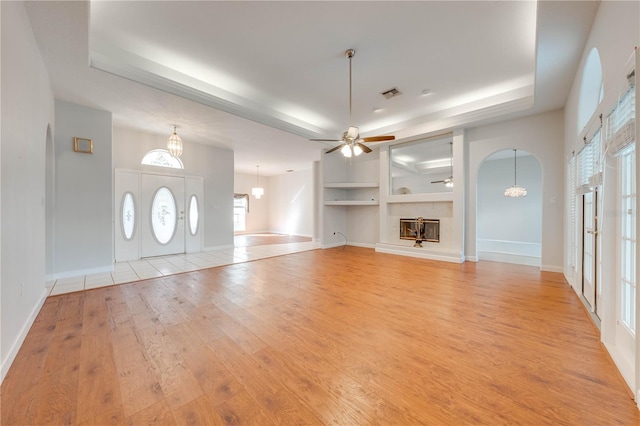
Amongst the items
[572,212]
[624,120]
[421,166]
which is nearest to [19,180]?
[624,120]

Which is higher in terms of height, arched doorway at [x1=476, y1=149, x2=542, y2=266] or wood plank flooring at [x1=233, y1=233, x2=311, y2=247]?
arched doorway at [x1=476, y1=149, x2=542, y2=266]

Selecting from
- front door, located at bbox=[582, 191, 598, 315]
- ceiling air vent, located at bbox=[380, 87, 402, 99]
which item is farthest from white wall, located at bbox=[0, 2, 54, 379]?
front door, located at bbox=[582, 191, 598, 315]

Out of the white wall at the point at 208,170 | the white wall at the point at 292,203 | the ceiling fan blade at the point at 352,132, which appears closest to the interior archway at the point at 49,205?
the white wall at the point at 208,170

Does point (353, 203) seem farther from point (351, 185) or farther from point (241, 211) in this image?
point (241, 211)

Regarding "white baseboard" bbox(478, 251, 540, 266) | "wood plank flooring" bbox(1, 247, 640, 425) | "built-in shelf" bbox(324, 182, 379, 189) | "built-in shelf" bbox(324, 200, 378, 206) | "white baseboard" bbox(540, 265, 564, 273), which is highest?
"built-in shelf" bbox(324, 182, 379, 189)

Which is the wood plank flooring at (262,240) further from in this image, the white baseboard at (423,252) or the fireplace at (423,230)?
the fireplace at (423,230)

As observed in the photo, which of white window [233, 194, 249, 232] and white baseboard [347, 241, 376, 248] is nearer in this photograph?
white baseboard [347, 241, 376, 248]

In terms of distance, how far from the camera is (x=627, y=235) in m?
1.84

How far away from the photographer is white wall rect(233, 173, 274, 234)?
11219 mm

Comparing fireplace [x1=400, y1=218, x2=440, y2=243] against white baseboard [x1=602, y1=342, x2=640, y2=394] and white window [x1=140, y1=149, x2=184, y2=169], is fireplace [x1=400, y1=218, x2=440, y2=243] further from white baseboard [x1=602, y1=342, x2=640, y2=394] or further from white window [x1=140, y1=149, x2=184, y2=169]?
white window [x1=140, y1=149, x2=184, y2=169]

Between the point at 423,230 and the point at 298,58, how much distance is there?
488 centimetres

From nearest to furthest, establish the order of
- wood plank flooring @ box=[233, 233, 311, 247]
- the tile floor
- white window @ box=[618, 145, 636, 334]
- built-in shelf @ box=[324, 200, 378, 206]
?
1. white window @ box=[618, 145, 636, 334]
2. the tile floor
3. built-in shelf @ box=[324, 200, 378, 206]
4. wood plank flooring @ box=[233, 233, 311, 247]

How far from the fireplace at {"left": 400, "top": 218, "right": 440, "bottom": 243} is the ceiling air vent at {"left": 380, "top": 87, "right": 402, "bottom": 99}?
3163 millimetres

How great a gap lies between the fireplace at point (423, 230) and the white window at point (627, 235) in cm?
407
